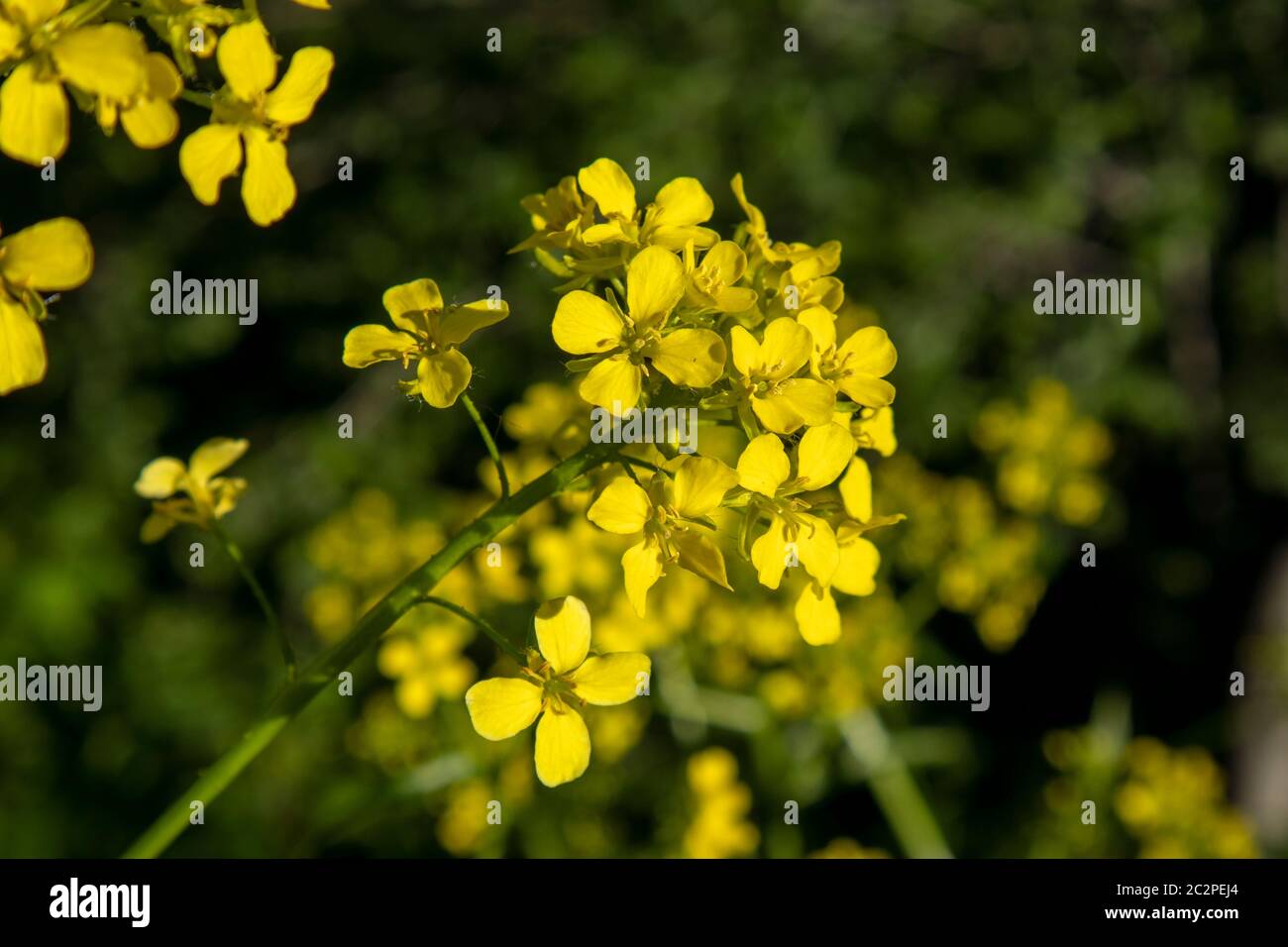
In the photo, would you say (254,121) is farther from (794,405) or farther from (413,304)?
(794,405)

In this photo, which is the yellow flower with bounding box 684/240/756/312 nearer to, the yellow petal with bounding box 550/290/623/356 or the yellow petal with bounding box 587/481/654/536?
the yellow petal with bounding box 550/290/623/356

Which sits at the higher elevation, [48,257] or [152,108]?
[152,108]

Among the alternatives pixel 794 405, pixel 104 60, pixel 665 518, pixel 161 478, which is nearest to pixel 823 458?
pixel 794 405

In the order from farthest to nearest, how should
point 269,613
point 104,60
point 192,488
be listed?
point 192,488 < point 269,613 < point 104,60

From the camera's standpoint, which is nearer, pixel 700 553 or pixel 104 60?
pixel 104 60

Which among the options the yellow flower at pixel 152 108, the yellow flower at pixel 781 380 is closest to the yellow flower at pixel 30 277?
the yellow flower at pixel 152 108

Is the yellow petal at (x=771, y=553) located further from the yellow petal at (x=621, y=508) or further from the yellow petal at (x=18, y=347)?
the yellow petal at (x=18, y=347)
